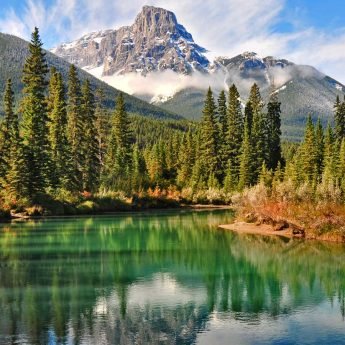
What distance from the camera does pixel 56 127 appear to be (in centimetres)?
8125

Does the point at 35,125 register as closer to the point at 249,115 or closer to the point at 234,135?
the point at 234,135

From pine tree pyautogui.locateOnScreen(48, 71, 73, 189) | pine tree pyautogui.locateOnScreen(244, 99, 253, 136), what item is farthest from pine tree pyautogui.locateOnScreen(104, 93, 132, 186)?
pine tree pyautogui.locateOnScreen(244, 99, 253, 136)

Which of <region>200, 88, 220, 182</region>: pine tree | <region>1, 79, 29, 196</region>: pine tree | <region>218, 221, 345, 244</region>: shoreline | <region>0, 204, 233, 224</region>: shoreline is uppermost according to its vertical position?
<region>200, 88, 220, 182</region>: pine tree

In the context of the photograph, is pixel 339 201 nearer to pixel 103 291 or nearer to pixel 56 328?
pixel 103 291

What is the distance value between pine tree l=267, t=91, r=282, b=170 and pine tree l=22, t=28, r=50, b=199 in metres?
40.7

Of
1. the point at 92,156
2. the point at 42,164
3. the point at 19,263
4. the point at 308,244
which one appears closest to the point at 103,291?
the point at 19,263

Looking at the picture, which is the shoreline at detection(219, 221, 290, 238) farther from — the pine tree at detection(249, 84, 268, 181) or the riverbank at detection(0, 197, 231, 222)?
the pine tree at detection(249, 84, 268, 181)

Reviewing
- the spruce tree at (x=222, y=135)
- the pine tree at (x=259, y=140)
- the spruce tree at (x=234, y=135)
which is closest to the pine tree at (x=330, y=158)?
the pine tree at (x=259, y=140)

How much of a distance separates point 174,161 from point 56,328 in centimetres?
9106

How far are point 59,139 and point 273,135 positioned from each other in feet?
139

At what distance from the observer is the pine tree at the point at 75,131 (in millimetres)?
81312

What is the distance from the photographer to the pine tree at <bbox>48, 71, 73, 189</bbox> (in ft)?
249

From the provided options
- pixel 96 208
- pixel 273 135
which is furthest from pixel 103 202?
pixel 273 135

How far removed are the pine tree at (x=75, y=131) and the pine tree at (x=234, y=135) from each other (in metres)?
26.2
